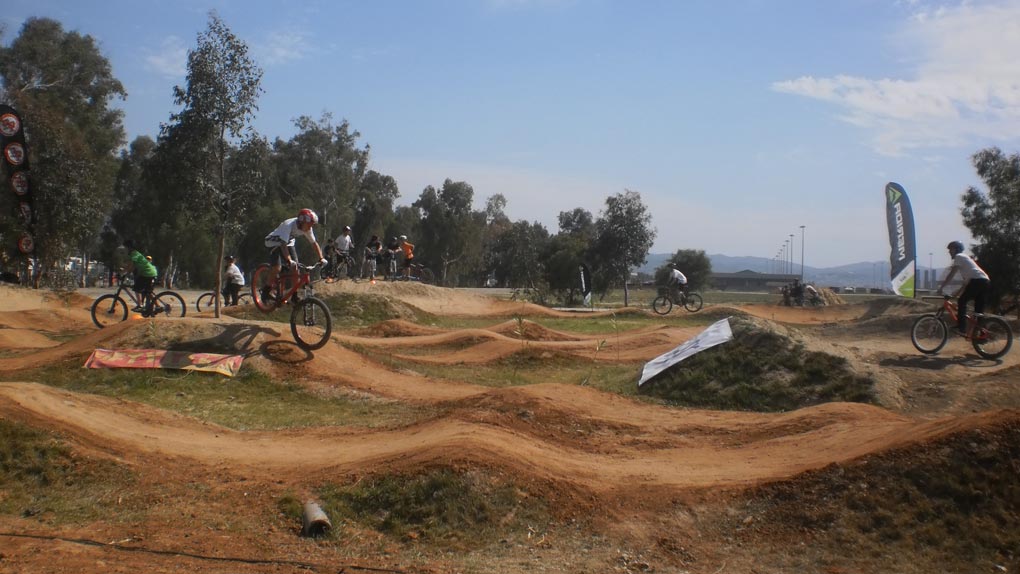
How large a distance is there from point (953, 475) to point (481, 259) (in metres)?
70.8

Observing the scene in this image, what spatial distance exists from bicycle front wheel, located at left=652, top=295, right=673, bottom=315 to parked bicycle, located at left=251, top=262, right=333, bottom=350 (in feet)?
63.1

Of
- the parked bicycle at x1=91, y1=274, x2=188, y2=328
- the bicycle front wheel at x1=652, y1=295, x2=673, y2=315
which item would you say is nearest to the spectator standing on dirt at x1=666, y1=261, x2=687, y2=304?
the bicycle front wheel at x1=652, y1=295, x2=673, y2=315

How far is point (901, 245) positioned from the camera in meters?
25.9

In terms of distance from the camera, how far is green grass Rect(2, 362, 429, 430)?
10070 mm

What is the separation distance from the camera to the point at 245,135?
19203 mm

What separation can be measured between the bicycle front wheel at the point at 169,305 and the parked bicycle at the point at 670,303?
58.4ft

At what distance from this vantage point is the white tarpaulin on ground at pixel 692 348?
12.8 m

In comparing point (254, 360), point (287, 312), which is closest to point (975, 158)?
point (287, 312)

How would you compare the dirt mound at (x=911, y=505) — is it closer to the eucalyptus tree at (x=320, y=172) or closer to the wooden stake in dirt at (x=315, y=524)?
the wooden stake in dirt at (x=315, y=524)

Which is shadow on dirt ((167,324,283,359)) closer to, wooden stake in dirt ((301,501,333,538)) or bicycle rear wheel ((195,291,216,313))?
wooden stake in dirt ((301,501,333,538))

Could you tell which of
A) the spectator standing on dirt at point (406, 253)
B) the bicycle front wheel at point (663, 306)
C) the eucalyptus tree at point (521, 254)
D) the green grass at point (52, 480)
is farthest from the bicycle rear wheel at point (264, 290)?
the eucalyptus tree at point (521, 254)

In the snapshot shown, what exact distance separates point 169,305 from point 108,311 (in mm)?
1323

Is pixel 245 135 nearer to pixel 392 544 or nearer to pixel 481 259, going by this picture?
pixel 392 544

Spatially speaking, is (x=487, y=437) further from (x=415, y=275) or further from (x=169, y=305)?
(x=415, y=275)
